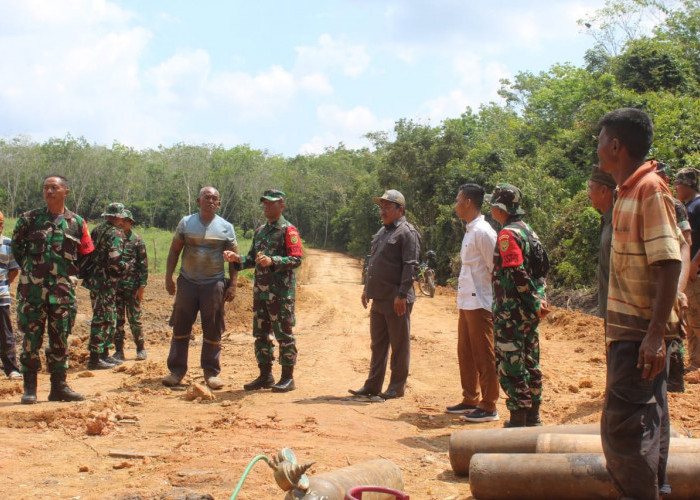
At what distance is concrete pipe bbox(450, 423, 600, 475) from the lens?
14.7ft

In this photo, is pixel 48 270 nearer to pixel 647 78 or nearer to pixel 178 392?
pixel 178 392

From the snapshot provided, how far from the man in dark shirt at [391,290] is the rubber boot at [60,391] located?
2937 millimetres

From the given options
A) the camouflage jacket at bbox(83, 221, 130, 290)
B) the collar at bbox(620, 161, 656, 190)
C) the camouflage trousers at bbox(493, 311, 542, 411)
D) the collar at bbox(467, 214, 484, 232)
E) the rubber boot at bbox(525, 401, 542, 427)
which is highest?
the collar at bbox(620, 161, 656, 190)

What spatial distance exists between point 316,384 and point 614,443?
5.38 m

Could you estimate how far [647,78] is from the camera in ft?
82.1

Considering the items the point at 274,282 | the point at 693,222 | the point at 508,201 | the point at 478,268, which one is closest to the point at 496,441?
the point at 508,201

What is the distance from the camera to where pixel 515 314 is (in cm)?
536

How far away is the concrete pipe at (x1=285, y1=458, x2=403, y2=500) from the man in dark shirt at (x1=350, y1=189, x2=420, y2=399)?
301 cm

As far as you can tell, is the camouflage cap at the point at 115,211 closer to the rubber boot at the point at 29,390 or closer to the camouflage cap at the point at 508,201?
the rubber boot at the point at 29,390

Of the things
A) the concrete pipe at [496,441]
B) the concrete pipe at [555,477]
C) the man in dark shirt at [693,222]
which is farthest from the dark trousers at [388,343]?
the concrete pipe at [555,477]

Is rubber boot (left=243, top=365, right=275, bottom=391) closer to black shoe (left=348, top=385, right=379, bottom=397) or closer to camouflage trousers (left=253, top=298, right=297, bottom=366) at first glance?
camouflage trousers (left=253, top=298, right=297, bottom=366)

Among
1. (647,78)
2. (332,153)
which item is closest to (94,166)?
(332,153)

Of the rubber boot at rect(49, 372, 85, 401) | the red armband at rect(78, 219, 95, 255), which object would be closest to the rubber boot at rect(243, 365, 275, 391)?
the rubber boot at rect(49, 372, 85, 401)

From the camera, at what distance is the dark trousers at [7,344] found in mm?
8281
